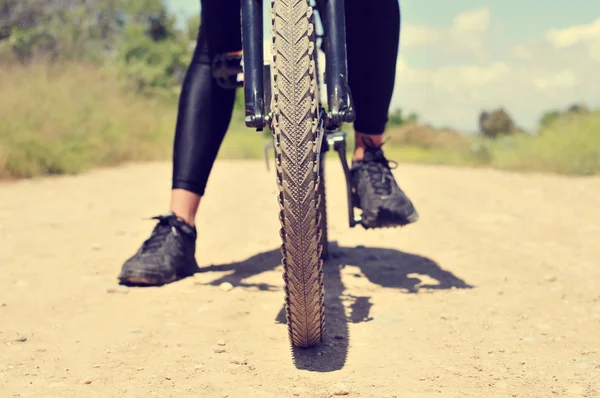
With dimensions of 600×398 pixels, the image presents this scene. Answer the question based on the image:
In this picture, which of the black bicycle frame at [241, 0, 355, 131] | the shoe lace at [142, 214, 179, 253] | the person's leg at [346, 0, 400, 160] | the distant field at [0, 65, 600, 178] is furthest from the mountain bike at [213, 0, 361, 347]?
the distant field at [0, 65, 600, 178]

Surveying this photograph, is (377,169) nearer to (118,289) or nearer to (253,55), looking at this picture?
(253,55)

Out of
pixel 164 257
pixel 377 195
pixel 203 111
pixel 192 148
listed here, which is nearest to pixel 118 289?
pixel 164 257

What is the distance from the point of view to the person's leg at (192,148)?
8.10 ft

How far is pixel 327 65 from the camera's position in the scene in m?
1.94

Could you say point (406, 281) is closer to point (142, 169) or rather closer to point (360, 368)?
point (360, 368)

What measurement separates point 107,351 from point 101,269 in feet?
3.32

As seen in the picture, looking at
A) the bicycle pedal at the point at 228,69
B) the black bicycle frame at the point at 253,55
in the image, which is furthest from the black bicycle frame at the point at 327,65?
the bicycle pedal at the point at 228,69

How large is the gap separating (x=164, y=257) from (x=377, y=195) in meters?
0.73

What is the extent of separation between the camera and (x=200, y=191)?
2549mm

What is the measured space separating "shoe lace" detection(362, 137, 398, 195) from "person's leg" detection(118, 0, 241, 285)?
1.72 feet

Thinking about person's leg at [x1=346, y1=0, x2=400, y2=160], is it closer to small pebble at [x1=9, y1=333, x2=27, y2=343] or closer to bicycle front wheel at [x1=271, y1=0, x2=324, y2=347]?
bicycle front wheel at [x1=271, y1=0, x2=324, y2=347]

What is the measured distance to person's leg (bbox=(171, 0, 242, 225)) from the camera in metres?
2.50

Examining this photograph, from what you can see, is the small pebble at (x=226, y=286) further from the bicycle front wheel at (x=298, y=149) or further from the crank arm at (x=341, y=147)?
the bicycle front wheel at (x=298, y=149)

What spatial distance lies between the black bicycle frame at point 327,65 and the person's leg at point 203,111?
62 centimetres
